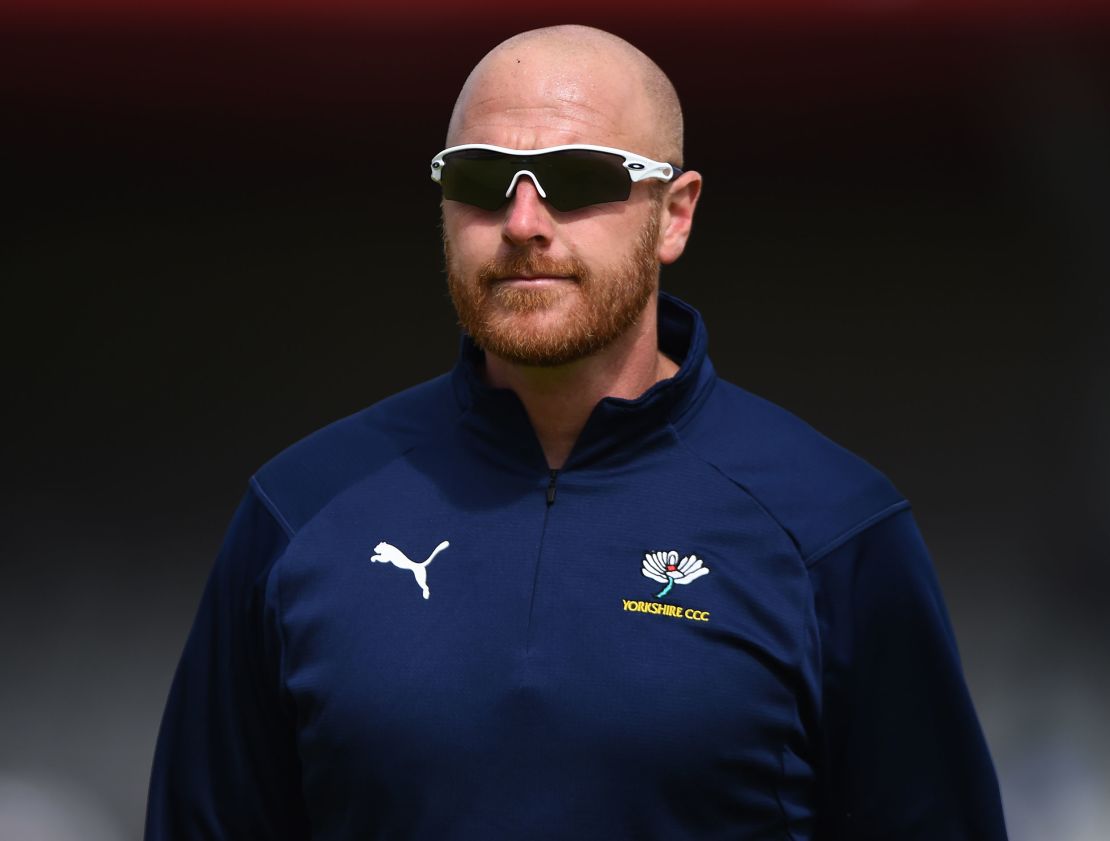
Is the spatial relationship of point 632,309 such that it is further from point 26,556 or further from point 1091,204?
point 26,556

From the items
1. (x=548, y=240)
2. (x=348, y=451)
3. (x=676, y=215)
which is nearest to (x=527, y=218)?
(x=548, y=240)

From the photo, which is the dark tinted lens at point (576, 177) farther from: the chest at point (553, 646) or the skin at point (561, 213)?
the chest at point (553, 646)

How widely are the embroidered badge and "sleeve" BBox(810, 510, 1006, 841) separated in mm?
152

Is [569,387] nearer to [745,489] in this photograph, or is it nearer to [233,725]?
[745,489]

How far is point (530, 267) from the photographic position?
217 centimetres

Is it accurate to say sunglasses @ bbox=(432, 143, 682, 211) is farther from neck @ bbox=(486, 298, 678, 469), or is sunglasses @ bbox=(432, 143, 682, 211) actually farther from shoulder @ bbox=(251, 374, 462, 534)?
shoulder @ bbox=(251, 374, 462, 534)

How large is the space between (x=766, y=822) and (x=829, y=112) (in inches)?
82.5

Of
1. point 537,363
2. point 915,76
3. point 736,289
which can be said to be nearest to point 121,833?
point 736,289

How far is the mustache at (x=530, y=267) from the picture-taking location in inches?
85.4

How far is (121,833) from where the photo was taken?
3865 mm

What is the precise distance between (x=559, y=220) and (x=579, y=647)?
569 mm

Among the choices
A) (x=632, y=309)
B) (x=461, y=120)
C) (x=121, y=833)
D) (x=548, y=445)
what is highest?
(x=461, y=120)

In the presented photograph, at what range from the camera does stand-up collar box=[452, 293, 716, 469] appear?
7.20ft

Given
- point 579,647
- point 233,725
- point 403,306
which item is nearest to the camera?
point 579,647
